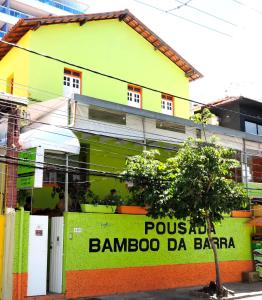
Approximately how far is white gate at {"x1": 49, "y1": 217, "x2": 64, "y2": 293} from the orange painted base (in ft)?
1.04

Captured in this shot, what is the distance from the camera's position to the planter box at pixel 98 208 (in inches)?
551

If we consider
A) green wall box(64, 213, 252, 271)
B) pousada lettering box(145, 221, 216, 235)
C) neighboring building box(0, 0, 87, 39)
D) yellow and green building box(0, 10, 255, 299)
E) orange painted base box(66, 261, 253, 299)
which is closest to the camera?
orange painted base box(66, 261, 253, 299)

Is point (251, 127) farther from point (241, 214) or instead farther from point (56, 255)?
point (56, 255)

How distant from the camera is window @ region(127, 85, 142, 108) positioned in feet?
67.7

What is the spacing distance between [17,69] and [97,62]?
3.51 m

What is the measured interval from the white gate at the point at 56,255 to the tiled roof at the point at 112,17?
8.45m

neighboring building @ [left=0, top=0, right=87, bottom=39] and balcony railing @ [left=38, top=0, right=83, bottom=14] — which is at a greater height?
balcony railing @ [left=38, top=0, right=83, bottom=14]

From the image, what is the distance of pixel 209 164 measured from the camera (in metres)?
14.2

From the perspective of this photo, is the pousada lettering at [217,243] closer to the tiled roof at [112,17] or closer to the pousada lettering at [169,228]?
the pousada lettering at [169,228]

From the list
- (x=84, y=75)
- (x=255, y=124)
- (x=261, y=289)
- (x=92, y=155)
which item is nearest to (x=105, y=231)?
(x=92, y=155)

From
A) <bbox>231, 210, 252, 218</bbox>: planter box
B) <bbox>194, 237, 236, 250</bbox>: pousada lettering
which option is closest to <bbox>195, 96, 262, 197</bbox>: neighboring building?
<bbox>231, 210, 252, 218</bbox>: planter box

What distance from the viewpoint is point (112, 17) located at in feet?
67.7

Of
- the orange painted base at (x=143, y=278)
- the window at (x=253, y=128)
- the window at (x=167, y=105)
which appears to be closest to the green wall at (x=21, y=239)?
the orange painted base at (x=143, y=278)

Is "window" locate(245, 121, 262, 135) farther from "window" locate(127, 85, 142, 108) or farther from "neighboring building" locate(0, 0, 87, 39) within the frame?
"neighboring building" locate(0, 0, 87, 39)
